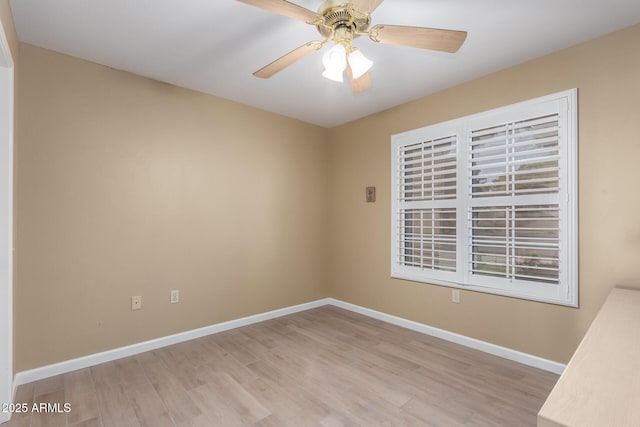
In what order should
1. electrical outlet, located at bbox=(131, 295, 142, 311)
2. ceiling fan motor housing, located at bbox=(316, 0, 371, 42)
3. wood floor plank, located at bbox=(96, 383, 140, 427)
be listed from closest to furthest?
ceiling fan motor housing, located at bbox=(316, 0, 371, 42) < wood floor plank, located at bbox=(96, 383, 140, 427) < electrical outlet, located at bbox=(131, 295, 142, 311)

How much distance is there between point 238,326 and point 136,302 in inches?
41.3

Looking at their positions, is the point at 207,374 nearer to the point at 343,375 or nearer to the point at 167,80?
the point at 343,375

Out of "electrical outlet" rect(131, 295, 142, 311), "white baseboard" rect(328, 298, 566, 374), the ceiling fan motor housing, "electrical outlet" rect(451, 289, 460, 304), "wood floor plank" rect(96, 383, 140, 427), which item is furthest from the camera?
"electrical outlet" rect(451, 289, 460, 304)

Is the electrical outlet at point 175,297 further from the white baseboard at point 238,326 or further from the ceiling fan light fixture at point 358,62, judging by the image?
the ceiling fan light fixture at point 358,62

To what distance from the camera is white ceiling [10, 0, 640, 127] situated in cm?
184

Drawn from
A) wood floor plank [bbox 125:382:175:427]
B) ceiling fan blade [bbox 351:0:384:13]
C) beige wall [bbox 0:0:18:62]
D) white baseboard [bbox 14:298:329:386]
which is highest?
beige wall [bbox 0:0:18:62]

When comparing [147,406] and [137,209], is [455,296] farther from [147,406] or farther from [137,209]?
[137,209]

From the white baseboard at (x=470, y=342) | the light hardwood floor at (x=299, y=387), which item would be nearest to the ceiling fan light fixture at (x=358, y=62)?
the light hardwood floor at (x=299, y=387)

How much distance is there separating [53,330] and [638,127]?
4351 mm

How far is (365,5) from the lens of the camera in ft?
4.72

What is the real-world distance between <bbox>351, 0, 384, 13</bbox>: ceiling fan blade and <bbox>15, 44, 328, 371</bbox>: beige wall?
2132mm

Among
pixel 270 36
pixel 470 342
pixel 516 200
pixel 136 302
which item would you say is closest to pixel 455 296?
pixel 470 342

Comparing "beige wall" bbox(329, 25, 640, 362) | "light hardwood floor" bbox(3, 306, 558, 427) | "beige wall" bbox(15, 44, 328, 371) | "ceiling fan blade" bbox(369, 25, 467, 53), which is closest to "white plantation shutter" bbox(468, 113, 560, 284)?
"beige wall" bbox(329, 25, 640, 362)

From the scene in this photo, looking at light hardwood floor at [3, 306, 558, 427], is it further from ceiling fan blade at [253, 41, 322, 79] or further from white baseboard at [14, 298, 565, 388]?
ceiling fan blade at [253, 41, 322, 79]
